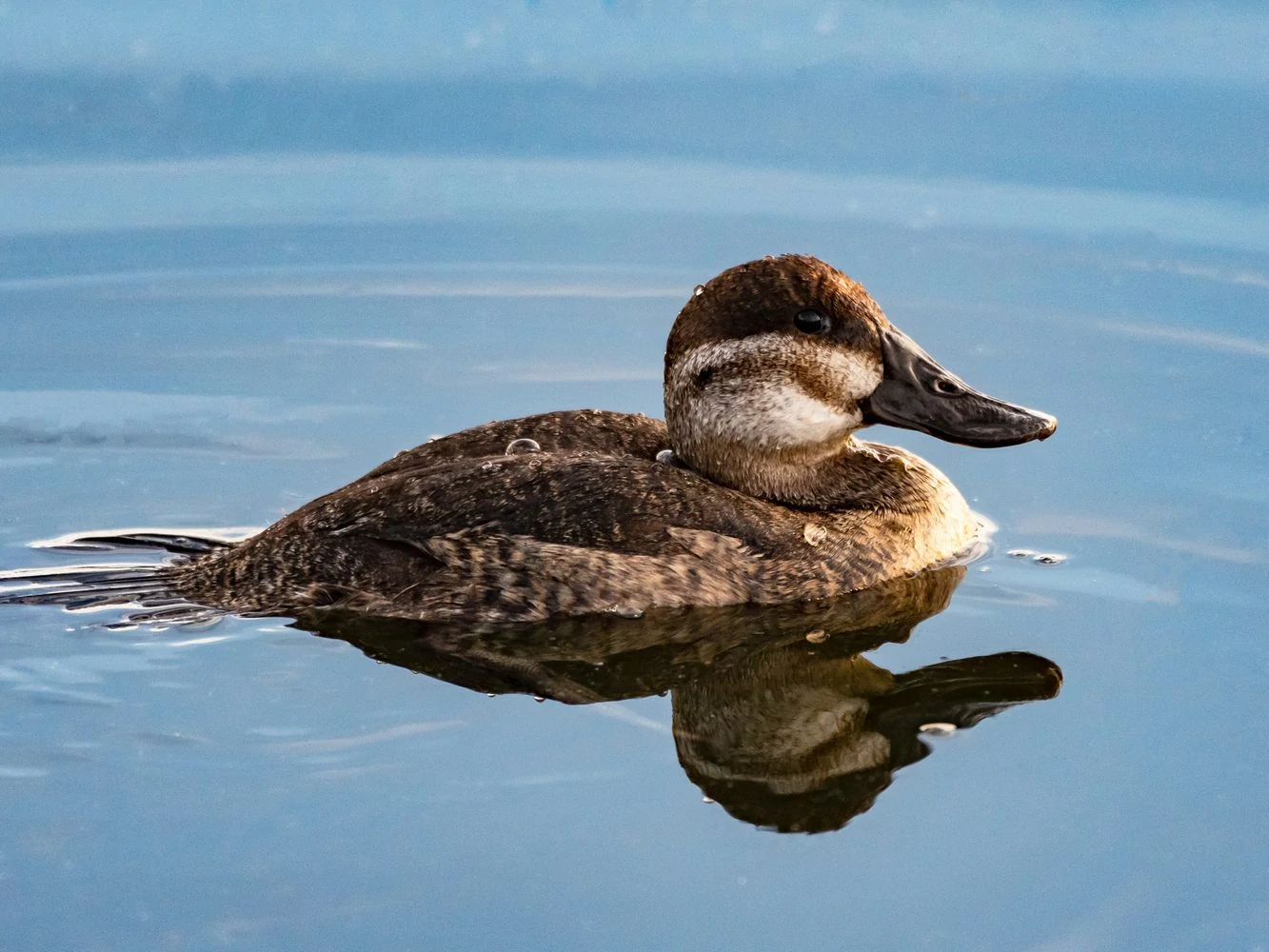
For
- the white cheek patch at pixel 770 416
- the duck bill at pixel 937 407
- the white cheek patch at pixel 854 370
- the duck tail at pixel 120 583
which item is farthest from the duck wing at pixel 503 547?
the duck bill at pixel 937 407

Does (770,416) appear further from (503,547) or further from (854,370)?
(503,547)

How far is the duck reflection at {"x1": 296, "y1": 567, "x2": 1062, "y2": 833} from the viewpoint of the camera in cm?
506

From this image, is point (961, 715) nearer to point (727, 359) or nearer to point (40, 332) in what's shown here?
point (727, 359)

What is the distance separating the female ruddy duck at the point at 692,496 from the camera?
5.84m

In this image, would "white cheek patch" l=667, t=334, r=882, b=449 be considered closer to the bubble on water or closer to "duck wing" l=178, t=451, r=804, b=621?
"duck wing" l=178, t=451, r=804, b=621

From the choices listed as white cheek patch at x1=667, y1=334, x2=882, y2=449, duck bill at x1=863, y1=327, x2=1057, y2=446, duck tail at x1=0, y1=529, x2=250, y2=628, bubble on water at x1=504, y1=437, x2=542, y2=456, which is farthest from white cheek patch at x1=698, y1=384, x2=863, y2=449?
duck tail at x1=0, y1=529, x2=250, y2=628

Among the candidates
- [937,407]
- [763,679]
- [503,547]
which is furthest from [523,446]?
[937,407]

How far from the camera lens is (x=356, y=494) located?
5.93 meters

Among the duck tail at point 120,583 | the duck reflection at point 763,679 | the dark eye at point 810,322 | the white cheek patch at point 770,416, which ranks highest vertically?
the dark eye at point 810,322

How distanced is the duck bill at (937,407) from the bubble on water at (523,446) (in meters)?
1.09

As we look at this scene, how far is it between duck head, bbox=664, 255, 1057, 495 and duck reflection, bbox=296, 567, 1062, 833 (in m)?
0.56

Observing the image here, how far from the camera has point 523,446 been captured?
244 inches

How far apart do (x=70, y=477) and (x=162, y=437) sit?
1.54ft

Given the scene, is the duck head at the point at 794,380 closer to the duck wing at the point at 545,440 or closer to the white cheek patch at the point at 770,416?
the white cheek patch at the point at 770,416
